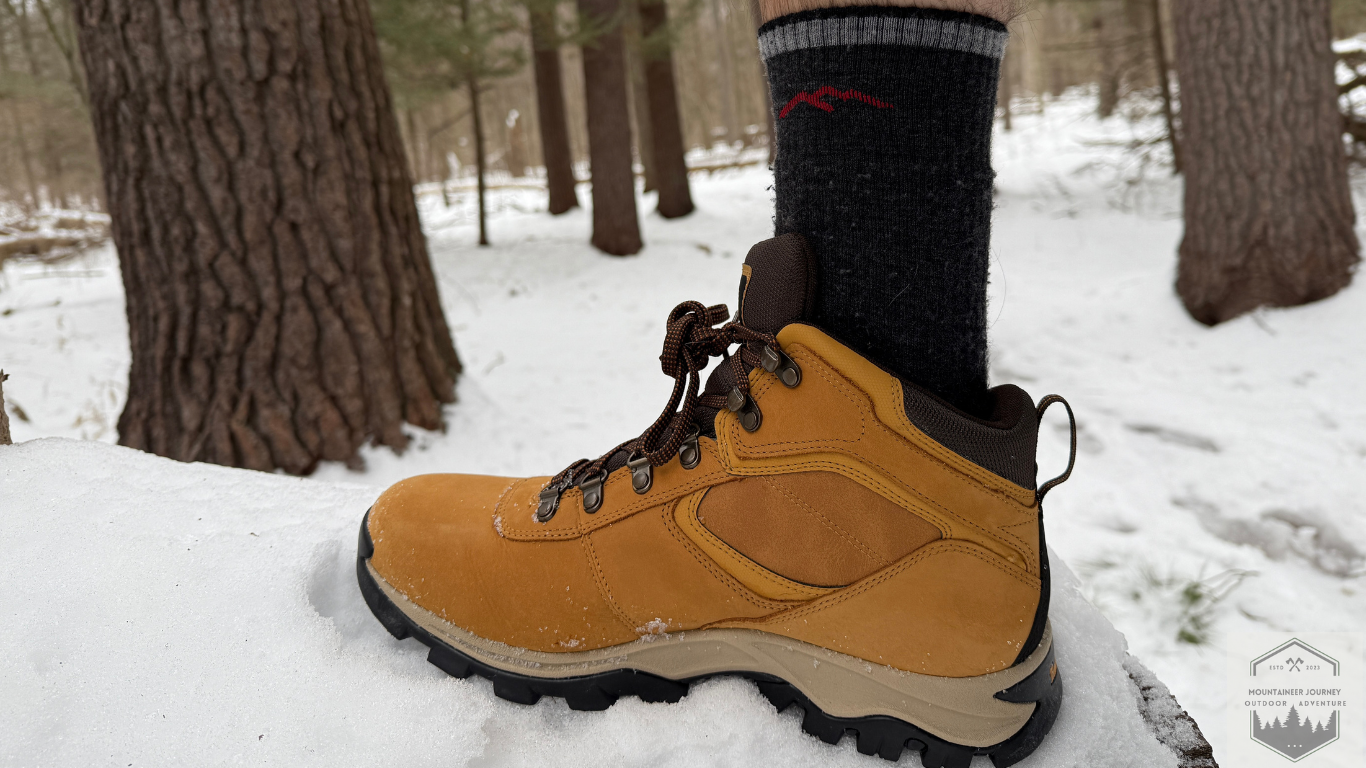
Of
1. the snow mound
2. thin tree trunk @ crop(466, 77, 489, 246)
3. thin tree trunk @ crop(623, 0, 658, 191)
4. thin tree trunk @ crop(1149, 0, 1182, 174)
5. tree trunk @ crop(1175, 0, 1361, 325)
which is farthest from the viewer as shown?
thin tree trunk @ crop(623, 0, 658, 191)

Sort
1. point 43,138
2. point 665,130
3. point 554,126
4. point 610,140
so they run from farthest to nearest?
1. point 43,138
2. point 554,126
3. point 665,130
4. point 610,140

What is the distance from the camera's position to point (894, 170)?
75 centimetres

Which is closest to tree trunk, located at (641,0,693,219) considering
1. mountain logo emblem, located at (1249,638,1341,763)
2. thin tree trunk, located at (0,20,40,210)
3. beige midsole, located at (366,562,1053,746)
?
thin tree trunk, located at (0,20,40,210)

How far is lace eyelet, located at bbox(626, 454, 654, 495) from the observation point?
0.83 meters

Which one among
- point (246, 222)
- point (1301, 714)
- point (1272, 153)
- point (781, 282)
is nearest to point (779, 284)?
point (781, 282)

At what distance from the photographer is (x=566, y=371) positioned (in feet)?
10.9
